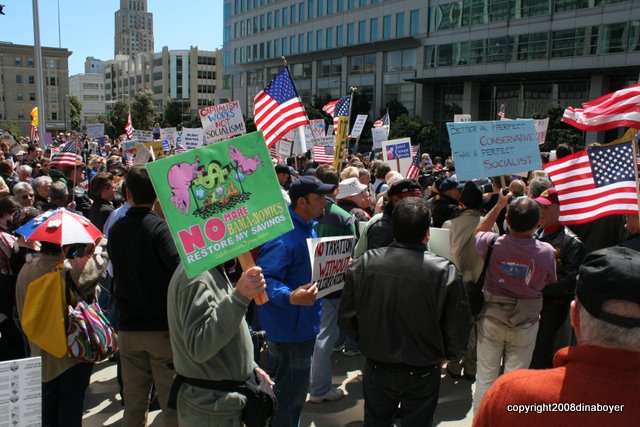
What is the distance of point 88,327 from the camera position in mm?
3771

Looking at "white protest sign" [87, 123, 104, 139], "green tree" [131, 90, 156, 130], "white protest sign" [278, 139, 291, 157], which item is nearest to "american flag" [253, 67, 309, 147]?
"white protest sign" [278, 139, 291, 157]

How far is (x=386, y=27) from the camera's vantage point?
49750 mm

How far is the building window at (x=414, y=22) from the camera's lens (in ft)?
153

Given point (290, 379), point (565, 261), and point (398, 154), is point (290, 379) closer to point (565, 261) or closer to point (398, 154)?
point (565, 261)

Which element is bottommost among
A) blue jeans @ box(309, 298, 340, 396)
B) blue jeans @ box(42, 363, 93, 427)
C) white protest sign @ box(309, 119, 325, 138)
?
blue jeans @ box(309, 298, 340, 396)

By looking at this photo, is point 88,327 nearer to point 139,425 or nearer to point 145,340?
point 145,340

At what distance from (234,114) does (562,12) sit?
33.1 meters

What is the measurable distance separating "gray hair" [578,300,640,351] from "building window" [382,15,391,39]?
50.6 metres

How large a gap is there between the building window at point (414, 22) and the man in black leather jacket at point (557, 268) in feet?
147

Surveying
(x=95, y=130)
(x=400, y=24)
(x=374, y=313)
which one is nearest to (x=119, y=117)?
(x=400, y=24)

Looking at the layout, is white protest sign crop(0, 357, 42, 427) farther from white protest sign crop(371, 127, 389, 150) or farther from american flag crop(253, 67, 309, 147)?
white protest sign crop(371, 127, 389, 150)

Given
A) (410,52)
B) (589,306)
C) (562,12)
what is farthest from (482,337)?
(410,52)

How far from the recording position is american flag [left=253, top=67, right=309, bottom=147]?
8.73 meters

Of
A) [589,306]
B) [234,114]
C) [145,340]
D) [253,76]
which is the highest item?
[253,76]
